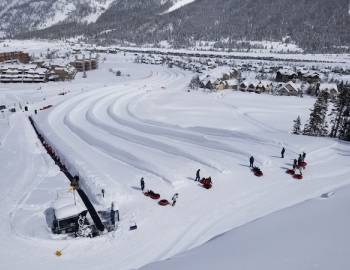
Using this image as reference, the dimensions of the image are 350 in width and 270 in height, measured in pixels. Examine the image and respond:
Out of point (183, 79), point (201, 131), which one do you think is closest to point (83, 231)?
point (201, 131)

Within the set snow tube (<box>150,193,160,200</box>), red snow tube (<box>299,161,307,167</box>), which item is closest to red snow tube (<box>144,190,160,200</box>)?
snow tube (<box>150,193,160,200</box>)

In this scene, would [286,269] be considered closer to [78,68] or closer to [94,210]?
[94,210]

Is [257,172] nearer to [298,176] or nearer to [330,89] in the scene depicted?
[298,176]

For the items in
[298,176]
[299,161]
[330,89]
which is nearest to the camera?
[298,176]

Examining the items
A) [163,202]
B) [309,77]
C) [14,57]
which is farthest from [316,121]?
[14,57]

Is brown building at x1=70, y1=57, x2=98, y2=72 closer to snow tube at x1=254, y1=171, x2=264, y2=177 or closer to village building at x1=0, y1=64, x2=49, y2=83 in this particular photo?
village building at x1=0, y1=64, x2=49, y2=83

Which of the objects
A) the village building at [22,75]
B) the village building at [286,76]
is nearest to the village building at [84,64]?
the village building at [22,75]

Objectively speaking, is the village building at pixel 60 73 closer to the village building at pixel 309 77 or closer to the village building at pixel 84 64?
the village building at pixel 84 64
